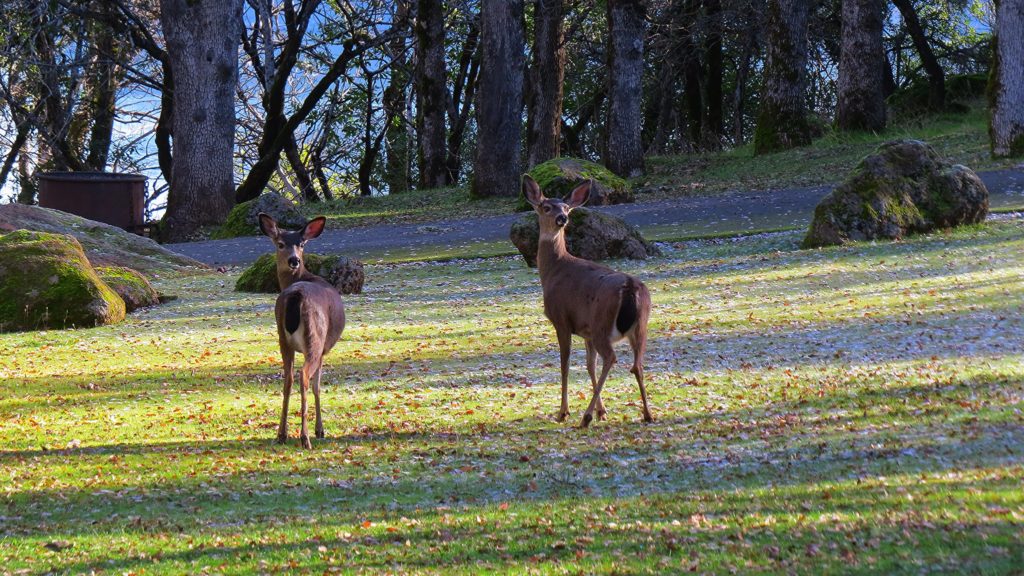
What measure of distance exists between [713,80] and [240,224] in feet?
73.6

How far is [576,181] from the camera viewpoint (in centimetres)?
2703

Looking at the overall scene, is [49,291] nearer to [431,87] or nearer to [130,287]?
[130,287]

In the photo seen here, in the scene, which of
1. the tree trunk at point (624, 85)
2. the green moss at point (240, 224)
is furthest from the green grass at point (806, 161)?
the green moss at point (240, 224)

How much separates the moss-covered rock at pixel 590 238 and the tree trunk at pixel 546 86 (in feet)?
52.8

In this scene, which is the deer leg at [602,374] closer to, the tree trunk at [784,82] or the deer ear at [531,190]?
the deer ear at [531,190]

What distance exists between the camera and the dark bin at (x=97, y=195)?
3444cm

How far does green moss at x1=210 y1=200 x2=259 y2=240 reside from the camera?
30250mm

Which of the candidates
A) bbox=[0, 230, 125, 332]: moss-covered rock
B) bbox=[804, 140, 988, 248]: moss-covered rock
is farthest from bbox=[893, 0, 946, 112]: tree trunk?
bbox=[0, 230, 125, 332]: moss-covered rock

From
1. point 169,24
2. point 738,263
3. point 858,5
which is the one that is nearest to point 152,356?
point 738,263

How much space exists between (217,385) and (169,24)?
2183cm

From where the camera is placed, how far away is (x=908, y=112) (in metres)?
39.2

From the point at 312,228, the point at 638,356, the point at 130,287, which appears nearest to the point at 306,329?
the point at 312,228

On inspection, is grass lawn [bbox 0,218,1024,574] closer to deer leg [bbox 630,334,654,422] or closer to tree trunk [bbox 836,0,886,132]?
deer leg [bbox 630,334,654,422]

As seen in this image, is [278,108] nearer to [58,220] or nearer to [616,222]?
[58,220]
